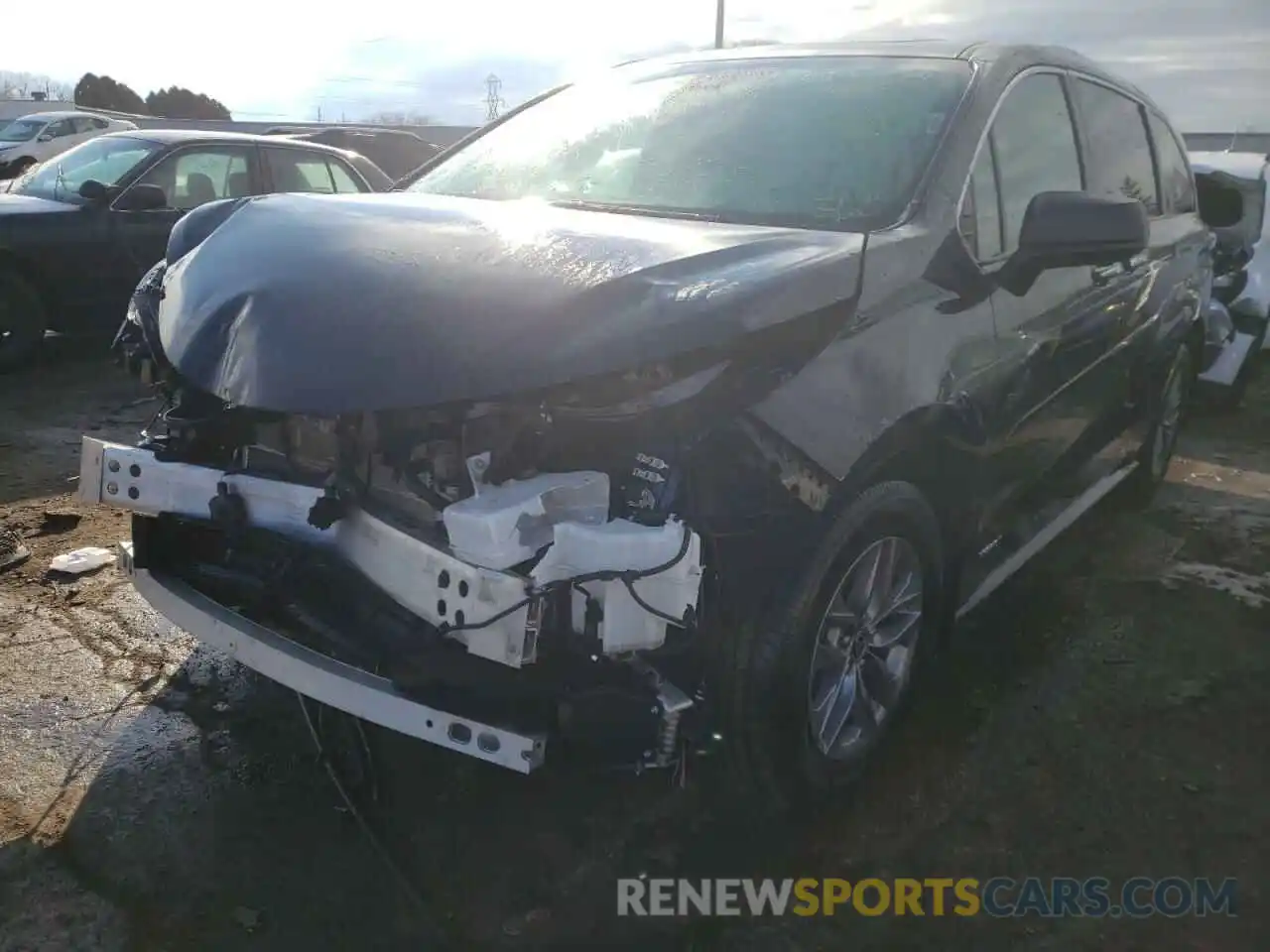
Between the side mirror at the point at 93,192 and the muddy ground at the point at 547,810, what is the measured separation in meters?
4.28

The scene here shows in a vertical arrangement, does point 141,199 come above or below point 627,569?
above

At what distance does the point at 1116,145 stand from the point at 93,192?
21.3 ft

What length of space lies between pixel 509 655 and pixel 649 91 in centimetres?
223

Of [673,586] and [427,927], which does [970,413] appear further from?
[427,927]

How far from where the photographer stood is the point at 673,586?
212 centimetres

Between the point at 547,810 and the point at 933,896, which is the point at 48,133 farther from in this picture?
the point at 933,896

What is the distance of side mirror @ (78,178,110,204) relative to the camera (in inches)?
291

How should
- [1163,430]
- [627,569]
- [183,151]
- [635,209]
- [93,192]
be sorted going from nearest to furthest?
[627,569] → [635,209] → [1163,430] → [93,192] → [183,151]

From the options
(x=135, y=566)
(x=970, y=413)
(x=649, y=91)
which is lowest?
(x=135, y=566)

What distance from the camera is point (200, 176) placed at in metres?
7.96

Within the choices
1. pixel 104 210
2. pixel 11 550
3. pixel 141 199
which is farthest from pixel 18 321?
pixel 11 550

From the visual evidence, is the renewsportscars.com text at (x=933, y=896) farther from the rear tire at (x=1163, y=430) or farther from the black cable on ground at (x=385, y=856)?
the rear tire at (x=1163, y=430)

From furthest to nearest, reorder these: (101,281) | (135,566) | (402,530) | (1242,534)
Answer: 1. (101,281)
2. (1242,534)
3. (135,566)
4. (402,530)

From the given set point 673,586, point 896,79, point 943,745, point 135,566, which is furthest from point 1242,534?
point 135,566
